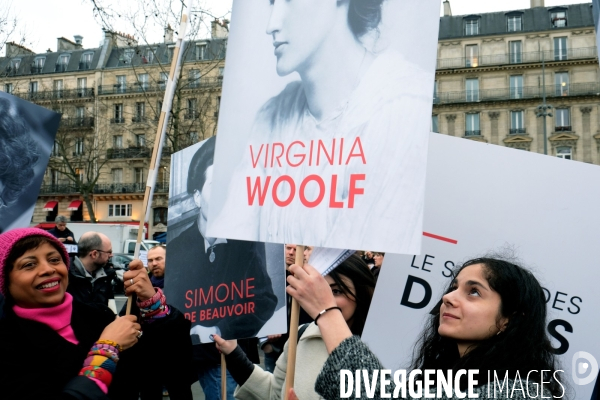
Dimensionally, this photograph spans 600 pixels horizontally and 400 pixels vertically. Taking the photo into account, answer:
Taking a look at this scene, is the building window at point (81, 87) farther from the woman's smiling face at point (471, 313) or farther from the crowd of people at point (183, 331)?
→ the woman's smiling face at point (471, 313)

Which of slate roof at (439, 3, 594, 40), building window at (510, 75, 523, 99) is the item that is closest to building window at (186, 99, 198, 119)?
slate roof at (439, 3, 594, 40)

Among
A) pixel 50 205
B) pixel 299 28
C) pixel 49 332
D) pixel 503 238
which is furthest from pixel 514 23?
pixel 49 332

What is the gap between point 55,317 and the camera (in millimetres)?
2326

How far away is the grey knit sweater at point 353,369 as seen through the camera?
6.03 ft

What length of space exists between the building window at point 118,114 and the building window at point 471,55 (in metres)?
24.0

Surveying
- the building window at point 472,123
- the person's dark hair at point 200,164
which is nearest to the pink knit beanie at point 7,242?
the person's dark hair at point 200,164

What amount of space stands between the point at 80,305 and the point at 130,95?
47564 millimetres

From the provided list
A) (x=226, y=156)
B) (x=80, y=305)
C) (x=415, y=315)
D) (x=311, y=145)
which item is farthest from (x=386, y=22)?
(x=80, y=305)

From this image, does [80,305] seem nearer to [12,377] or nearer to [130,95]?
[12,377]

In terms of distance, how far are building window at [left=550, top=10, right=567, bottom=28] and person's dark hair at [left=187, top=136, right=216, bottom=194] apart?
45.7 meters

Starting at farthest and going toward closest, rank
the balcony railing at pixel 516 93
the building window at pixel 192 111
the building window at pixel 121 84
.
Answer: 1. the building window at pixel 121 84
2. the balcony railing at pixel 516 93
3. the building window at pixel 192 111

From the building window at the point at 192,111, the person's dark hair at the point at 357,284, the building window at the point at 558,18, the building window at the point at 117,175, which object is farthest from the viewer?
the building window at the point at 117,175

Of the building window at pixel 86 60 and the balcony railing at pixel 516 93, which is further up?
the building window at pixel 86 60

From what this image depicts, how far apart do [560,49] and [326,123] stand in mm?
45935
